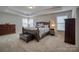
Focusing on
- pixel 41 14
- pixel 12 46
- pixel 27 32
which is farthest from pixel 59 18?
pixel 12 46

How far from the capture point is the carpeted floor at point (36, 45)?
7.06 feet

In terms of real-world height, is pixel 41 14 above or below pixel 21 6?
below

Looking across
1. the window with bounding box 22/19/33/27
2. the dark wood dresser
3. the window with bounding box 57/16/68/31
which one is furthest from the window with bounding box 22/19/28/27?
the window with bounding box 57/16/68/31

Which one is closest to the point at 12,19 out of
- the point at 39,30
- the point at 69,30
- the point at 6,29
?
the point at 6,29

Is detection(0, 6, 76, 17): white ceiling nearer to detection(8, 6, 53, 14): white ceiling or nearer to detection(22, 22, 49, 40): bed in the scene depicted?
detection(8, 6, 53, 14): white ceiling

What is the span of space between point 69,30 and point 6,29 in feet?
4.39

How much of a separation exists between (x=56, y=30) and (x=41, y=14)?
47cm

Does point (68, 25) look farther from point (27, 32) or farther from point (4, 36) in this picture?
point (4, 36)

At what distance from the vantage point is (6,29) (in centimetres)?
218

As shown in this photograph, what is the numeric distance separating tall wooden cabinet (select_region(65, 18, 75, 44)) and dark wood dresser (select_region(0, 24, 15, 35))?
1132 millimetres

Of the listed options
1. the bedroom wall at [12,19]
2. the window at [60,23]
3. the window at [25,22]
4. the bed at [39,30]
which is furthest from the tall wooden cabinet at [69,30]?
the bedroom wall at [12,19]

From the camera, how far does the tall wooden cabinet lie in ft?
7.08

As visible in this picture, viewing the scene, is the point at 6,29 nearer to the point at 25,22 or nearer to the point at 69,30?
the point at 25,22
